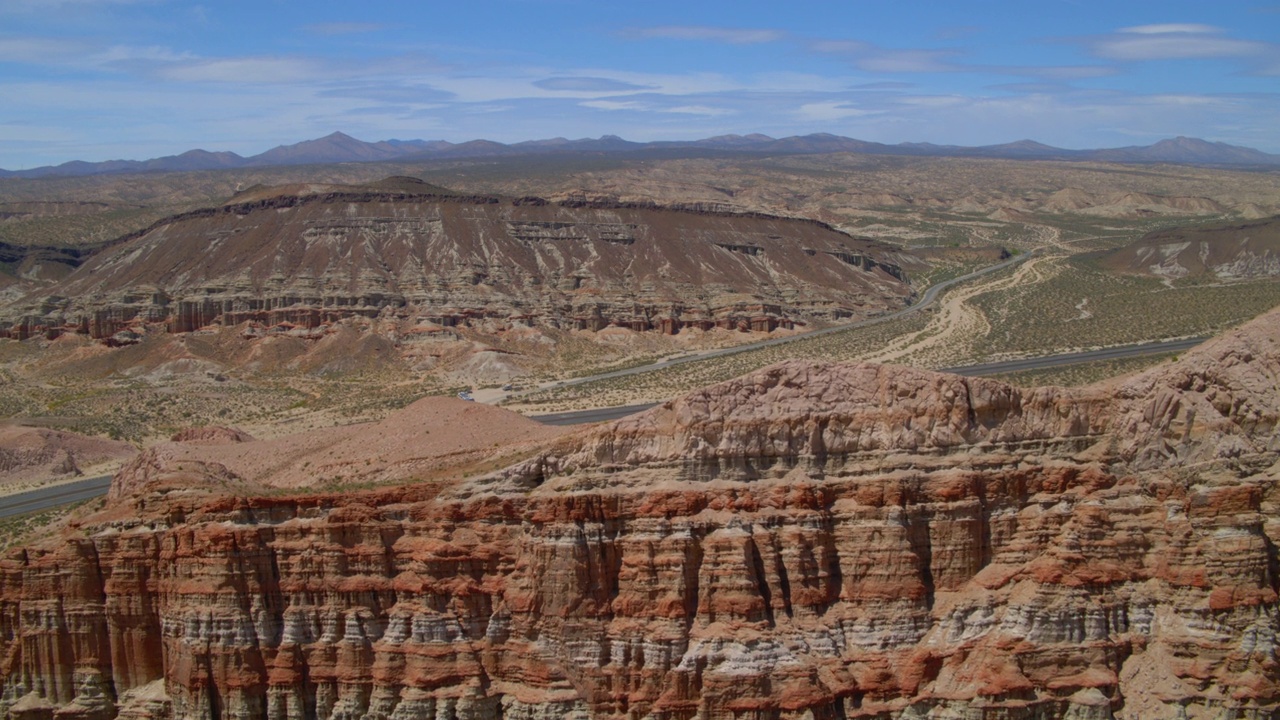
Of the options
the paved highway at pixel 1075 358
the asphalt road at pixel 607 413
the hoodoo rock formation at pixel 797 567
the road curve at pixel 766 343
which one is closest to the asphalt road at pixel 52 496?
the asphalt road at pixel 607 413

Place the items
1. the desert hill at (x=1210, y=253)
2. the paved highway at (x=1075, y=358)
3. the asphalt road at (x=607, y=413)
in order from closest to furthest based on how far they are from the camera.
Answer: the asphalt road at (x=607, y=413)
the paved highway at (x=1075, y=358)
the desert hill at (x=1210, y=253)

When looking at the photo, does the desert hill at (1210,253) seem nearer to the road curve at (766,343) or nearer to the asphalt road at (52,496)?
the road curve at (766,343)

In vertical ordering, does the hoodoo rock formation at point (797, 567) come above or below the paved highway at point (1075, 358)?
above

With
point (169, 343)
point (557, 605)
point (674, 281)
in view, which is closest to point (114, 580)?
point (557, 605)

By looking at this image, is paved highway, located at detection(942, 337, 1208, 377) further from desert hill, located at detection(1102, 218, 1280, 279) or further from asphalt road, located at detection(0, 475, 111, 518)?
desert hill, located at detection(1102, 218, 1280, 279)

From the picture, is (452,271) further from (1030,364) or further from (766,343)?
(1030,364)

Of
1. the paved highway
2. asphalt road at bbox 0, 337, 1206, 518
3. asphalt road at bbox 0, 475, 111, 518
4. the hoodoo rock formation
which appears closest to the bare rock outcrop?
asphalt road at bbox 0, 475, 111, 518
